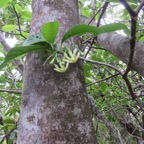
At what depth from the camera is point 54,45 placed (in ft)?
1.90

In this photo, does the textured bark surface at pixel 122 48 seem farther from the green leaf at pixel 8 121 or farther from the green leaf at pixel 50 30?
the green leaf at pixel 8 121

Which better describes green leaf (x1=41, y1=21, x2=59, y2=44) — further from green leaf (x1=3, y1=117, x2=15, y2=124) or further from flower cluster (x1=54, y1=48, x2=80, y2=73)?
green leaf (x1=3, y1=117, x2=15, y2=124)

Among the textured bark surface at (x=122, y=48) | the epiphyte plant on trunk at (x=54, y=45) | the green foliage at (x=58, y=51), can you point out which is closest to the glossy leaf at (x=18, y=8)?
the green foliage at (x=58, y=51)

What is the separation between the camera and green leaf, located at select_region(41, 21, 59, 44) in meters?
0.54

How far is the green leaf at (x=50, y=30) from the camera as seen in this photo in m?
0.54

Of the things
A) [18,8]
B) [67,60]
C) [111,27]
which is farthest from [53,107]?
[18,8]

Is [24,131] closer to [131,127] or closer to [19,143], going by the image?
[19,143]

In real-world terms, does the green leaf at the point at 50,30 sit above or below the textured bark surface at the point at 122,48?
below

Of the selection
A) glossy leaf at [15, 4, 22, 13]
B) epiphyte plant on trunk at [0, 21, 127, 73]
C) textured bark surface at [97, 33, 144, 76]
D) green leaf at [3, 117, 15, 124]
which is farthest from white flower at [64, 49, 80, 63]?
green leaf at [3, 117, 15, 124]

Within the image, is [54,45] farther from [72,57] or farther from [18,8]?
[18,8]

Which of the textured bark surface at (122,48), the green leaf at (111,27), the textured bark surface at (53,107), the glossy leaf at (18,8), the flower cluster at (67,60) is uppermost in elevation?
the glossy leaf at (18,8)

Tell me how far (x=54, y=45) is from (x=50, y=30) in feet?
0.16

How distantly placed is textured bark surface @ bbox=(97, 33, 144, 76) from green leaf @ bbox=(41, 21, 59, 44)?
1.17 ft

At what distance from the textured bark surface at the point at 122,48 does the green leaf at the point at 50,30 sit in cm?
36
